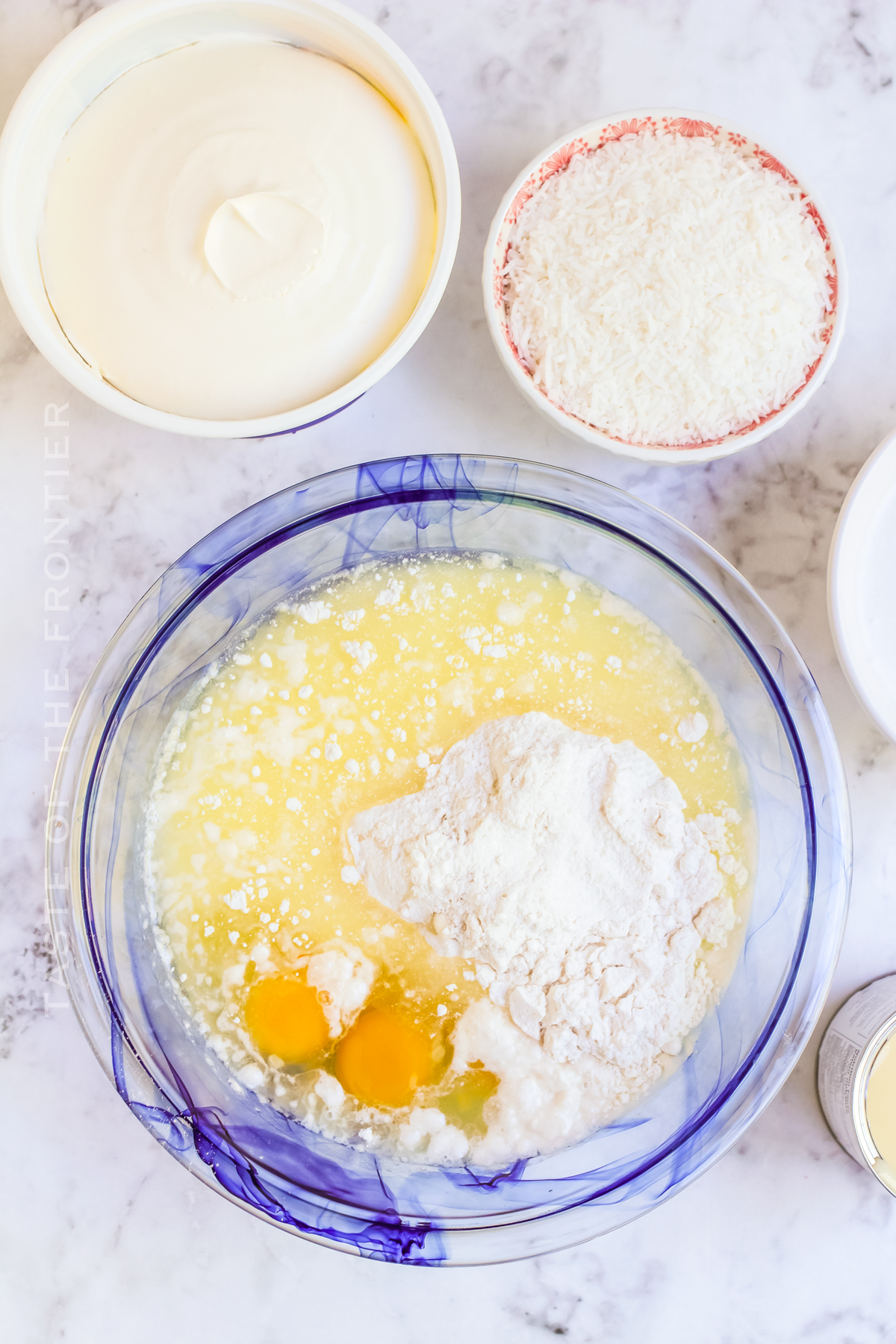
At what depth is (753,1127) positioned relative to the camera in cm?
102

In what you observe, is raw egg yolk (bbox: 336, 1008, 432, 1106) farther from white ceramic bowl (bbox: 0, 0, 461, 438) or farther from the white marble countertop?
white ceramic bowl (bbox: 0, 0, 461, 438)

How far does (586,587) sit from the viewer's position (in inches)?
39.1

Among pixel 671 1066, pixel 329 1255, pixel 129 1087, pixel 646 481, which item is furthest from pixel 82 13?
pixel 329 1255

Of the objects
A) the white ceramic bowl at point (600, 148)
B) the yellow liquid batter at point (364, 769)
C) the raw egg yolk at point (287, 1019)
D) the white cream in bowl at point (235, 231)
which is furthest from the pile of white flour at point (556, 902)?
the white cream in bowl at point (235, 231)

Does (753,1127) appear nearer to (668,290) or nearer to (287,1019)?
(287,1019)

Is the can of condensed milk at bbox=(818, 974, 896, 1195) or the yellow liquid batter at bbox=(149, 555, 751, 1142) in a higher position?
the yellow liquid batter at bbox=(149, 555, 751, 1142)

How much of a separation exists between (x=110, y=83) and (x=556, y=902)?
93 cm

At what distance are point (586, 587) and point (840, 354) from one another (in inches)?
15.6

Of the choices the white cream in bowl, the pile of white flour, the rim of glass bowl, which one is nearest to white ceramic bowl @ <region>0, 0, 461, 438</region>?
the white cream in bowl

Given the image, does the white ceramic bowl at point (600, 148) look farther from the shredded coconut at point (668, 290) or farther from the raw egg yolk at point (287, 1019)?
the raw egg yolk at point (287, 1019)

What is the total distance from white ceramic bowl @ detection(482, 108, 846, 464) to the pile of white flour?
0.99 feet

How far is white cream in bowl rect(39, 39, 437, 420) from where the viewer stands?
0.83m

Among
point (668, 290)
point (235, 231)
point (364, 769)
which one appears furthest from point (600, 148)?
point (364, 769)

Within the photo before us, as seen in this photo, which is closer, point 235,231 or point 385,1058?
point 235,231
